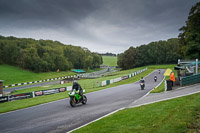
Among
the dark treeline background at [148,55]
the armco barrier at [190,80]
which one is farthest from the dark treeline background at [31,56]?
the armco barrier at [190,80]

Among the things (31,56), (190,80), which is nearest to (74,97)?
(190,80)

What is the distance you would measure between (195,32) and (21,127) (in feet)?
148

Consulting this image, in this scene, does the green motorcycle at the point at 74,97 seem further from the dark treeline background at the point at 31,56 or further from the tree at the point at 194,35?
the dark treeline background at the point at 31,56

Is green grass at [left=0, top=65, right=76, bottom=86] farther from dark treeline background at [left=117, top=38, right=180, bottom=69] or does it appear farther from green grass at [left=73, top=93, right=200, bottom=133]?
green grass at [left=73, top=93, right=200, bottom=133]

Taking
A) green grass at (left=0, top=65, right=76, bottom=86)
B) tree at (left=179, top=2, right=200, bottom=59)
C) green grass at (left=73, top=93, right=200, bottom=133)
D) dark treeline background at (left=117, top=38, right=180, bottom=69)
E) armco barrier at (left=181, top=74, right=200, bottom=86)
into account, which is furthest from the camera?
dark treeline background at (left=117, top=38, right=180, bottom=69)

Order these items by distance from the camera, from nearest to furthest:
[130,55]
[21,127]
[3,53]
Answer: [21,127] → [3,53] → [130,55]

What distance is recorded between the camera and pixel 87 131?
6.43m

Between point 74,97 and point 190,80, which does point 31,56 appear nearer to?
point 74,97

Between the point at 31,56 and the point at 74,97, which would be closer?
the point at 74,97

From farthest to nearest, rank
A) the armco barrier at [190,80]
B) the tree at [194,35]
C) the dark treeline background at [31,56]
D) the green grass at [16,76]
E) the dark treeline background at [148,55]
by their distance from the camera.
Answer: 1. the dark treeline background at [148,55]
2. the dark treeline background at [31,56]
3. the green grass at [16,76]
4. the tree at [194,35]
5. the armco barrier at [190,80]

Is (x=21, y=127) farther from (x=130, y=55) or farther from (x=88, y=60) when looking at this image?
(x=88, y=60)

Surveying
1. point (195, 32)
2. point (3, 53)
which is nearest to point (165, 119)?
point (195, 32)

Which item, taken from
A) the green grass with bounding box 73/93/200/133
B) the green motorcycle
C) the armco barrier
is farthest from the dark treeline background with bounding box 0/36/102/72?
the green grass with bounding box 73/93/200/133

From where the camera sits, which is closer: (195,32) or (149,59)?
(195,32)
